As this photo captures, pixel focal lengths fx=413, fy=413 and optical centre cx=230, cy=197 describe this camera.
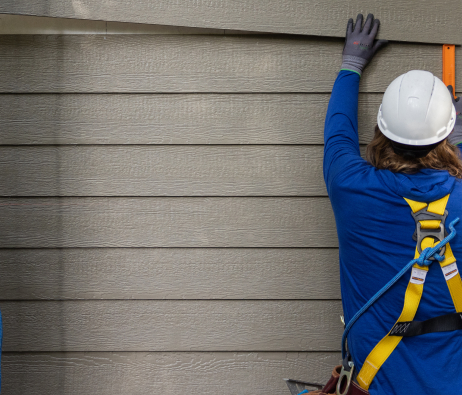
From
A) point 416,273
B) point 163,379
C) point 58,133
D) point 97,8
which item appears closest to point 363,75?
point 416,273

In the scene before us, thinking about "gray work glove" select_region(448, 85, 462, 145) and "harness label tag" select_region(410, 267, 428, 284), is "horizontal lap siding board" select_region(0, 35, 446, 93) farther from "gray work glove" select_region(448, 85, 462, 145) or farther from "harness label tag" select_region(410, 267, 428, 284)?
"harness label tag" select_region(410, 267, 428, 284)

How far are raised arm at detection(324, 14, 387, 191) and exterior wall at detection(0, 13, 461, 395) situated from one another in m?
0.09

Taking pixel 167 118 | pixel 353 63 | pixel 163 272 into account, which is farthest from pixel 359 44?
pixel 163 272

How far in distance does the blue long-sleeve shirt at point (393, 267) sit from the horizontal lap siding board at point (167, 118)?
49 cm

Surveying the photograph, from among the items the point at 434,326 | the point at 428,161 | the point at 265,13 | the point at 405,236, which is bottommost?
the point at 434,326

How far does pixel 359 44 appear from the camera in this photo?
165 cm

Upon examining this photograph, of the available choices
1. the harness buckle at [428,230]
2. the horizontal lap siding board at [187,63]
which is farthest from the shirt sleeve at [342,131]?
the harness buckle at [428,230]

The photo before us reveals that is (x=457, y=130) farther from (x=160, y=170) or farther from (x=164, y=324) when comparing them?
(x=164, y=324)

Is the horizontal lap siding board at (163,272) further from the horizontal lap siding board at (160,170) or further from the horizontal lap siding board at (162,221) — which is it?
the horizontal lap siding board at (160,170)

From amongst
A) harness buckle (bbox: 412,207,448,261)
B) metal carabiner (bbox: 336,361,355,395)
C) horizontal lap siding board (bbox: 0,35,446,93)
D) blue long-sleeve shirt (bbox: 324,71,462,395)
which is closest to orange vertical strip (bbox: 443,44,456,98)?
horizontal lap siding board (bbox: 0,35,446,93)

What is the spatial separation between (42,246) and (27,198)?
0.22 meters

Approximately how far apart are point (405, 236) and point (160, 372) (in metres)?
1.22

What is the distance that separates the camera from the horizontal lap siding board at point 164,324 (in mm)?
1804

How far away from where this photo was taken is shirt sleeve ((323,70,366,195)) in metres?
1.36
